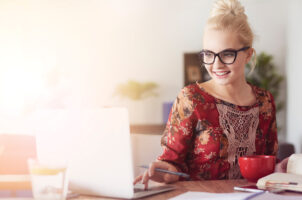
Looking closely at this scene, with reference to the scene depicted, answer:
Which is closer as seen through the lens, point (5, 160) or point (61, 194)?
point (61, 194)

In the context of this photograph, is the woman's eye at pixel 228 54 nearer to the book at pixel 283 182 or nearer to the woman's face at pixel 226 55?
the woman's face at pixel 226 55

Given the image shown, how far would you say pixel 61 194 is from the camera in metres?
0.86

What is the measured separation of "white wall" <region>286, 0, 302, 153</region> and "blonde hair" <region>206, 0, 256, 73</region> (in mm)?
3271

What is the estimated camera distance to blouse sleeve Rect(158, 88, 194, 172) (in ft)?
4.60

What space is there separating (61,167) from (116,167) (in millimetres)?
Result: 123

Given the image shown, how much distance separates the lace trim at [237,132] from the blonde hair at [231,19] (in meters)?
0.27

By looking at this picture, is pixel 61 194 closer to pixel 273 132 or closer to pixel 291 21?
pixel 273 132

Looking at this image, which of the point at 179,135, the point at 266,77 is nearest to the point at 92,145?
the point at 179,135

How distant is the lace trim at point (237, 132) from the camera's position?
1.44 meters

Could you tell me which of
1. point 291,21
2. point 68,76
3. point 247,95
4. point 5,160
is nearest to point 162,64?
point 68,76

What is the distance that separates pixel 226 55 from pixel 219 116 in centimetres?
23

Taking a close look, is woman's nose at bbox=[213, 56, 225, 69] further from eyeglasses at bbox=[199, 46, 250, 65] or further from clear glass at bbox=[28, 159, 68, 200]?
clear glass at bbox=[28, 159, 68, 200]

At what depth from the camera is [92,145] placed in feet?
2.94

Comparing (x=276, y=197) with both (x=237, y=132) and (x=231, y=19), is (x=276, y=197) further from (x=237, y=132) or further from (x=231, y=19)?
(x=231, y=19)
